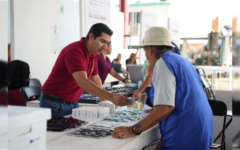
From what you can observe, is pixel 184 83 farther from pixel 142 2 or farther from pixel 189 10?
pixel 142 2

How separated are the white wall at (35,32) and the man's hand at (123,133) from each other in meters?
3.63

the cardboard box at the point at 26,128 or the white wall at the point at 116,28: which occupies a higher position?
the white wall at the point at 116,28

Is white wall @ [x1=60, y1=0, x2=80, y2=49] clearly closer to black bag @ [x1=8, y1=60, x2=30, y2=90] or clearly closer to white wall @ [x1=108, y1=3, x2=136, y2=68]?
black bag @ [x1=8, y1=60, x2=30, y2=90]

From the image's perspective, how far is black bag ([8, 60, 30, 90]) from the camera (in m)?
4.16

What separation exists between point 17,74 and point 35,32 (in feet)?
3.74

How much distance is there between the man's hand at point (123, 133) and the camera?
1532mm

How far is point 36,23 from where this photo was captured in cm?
497

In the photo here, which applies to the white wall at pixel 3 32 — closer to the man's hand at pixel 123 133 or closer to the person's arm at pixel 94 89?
the man's hand at pixel 123 133

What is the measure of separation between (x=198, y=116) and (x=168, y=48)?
0.58 meters

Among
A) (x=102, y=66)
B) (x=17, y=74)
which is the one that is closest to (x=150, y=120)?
(x=102, y=66)

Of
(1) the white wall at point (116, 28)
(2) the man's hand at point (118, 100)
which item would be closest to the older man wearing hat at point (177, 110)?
(2) the man's hand at point (118, 100)

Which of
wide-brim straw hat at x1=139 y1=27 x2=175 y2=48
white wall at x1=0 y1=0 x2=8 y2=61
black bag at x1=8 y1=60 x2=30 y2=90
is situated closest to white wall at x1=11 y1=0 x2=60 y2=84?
black bag at x1=8 y1=60 x2=30 y2=90

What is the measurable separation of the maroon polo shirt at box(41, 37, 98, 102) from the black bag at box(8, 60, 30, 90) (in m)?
2.13

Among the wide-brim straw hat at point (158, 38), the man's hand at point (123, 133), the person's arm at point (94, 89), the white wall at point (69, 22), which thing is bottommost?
the man's hand at point (123, 133)
